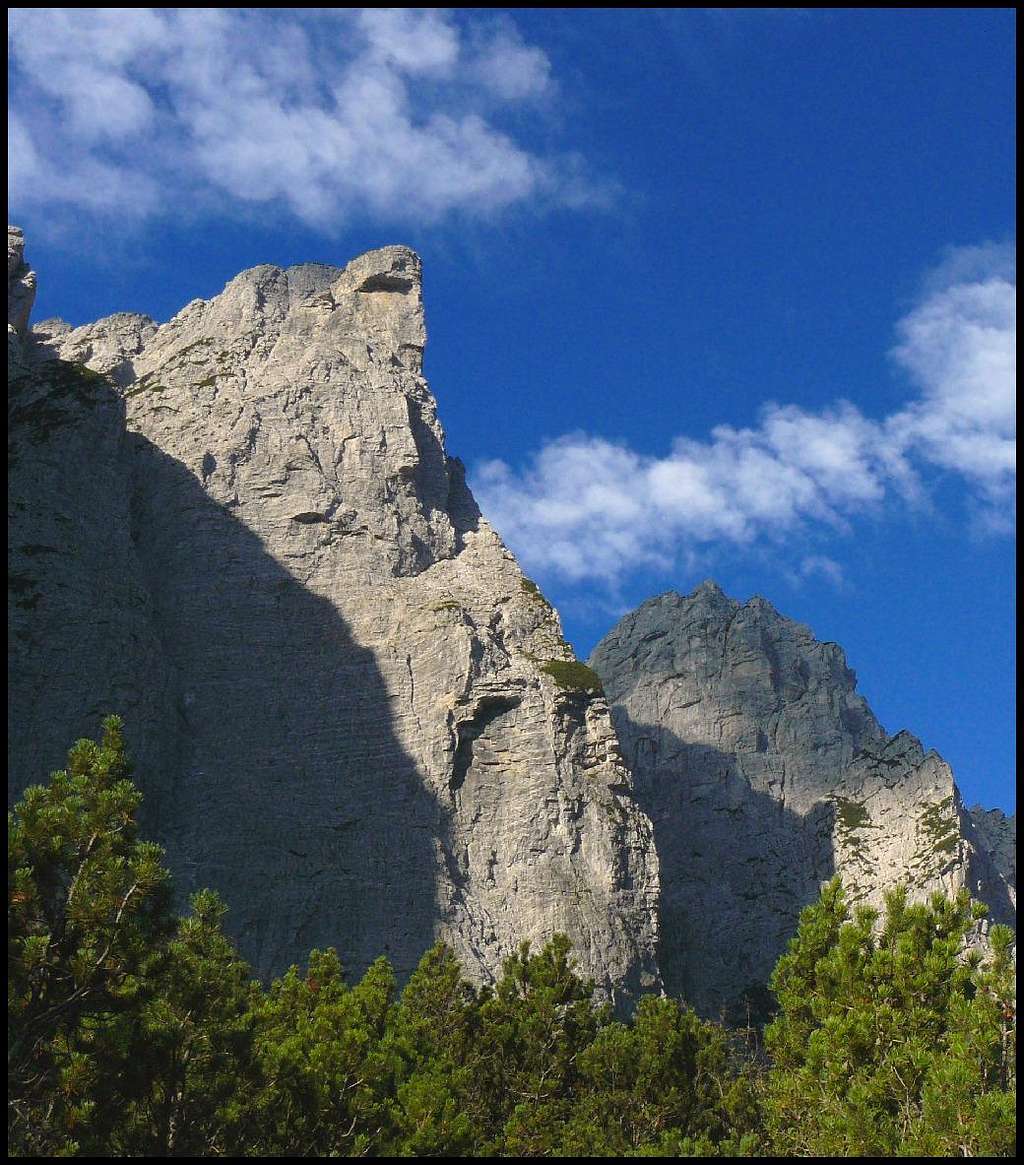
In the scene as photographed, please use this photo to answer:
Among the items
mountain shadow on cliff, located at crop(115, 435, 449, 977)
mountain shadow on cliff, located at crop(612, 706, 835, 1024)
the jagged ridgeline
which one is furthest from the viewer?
mountain shadow on cliff, located at crop(612, 706, 835, 1024)

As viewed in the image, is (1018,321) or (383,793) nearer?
(1018,321)

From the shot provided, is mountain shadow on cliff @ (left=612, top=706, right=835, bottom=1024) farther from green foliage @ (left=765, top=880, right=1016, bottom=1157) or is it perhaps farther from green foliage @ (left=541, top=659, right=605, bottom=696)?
green foliage @ (left=765, top=880, right=1016, bottom=1157)

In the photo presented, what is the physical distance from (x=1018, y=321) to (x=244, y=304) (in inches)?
4583

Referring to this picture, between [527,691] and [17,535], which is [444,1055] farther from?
[527,691]

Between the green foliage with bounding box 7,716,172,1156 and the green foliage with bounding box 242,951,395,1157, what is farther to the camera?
the green foliage with bounding box 242,951,395,1157

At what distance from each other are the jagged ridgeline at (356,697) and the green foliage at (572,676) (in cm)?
61

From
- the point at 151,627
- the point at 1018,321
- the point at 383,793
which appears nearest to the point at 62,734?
the point at 151,627

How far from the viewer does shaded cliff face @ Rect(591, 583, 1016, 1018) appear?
114875mm

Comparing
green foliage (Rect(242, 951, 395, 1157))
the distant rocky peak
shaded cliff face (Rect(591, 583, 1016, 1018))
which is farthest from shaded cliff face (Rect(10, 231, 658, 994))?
green foliage (Rect(242, 951, 395, 1157))

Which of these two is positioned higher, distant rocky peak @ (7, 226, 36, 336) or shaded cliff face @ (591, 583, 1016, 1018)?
distant rocky peak @ (7, 226, 36, 336)

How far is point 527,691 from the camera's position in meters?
99.1

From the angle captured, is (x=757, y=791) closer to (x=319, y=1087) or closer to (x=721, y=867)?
(x=721, y=867)

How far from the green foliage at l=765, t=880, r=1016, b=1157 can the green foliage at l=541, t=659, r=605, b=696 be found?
68045mm

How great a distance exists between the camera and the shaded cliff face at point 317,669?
82500 millimetres
